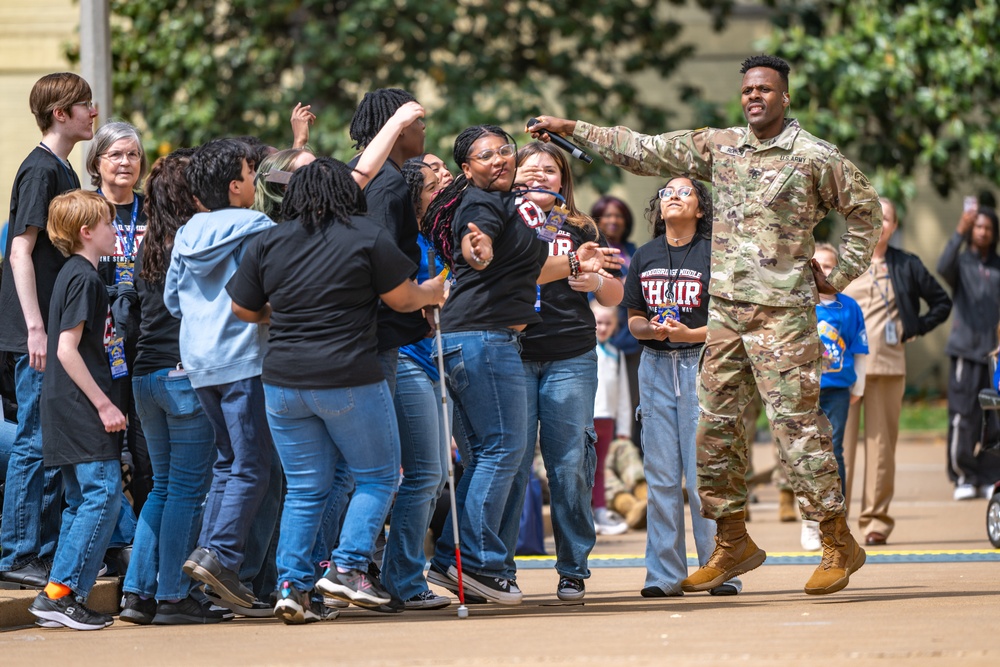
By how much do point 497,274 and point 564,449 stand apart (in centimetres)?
94

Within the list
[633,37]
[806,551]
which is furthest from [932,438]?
[806,551]

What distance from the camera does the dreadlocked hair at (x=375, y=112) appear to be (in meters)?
6.98

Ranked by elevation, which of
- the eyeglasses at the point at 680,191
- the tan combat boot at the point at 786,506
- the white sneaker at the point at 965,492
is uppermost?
the eyeglasses at the point at 680,191

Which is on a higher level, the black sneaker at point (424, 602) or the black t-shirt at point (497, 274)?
the black t-shirt at point (497, 274)

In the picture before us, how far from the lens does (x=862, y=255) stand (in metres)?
6.93

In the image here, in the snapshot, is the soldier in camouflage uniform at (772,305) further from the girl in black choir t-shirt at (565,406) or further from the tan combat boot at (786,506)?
the tan combat boot at (786,506)

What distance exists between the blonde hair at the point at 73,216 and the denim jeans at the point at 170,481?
68 centimetres

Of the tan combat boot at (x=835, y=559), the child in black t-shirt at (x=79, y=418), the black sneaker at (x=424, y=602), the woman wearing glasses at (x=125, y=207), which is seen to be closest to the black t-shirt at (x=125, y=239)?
the woman wearing glasses at (x=125, y=207)

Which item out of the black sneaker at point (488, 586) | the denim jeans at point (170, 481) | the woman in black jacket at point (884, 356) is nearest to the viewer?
the denim jeans at point (170, 481)

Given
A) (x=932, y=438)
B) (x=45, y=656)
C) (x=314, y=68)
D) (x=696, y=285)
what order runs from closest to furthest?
(x=45, y=656), (x=696, y=285), (x=314, y=68), (x=932, y=438)

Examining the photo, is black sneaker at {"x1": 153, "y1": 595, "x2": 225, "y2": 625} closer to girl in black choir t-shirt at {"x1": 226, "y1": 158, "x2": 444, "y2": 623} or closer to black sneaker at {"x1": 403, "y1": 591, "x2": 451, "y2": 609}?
girl in black choir t-shirt at {"x1": 226, "y1": 158, "x2": 444, "y2": 623}

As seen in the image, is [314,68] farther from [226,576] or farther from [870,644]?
[870,644]

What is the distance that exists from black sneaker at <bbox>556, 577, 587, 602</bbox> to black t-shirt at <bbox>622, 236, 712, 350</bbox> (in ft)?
3.95

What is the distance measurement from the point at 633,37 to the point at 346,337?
40.3ft
